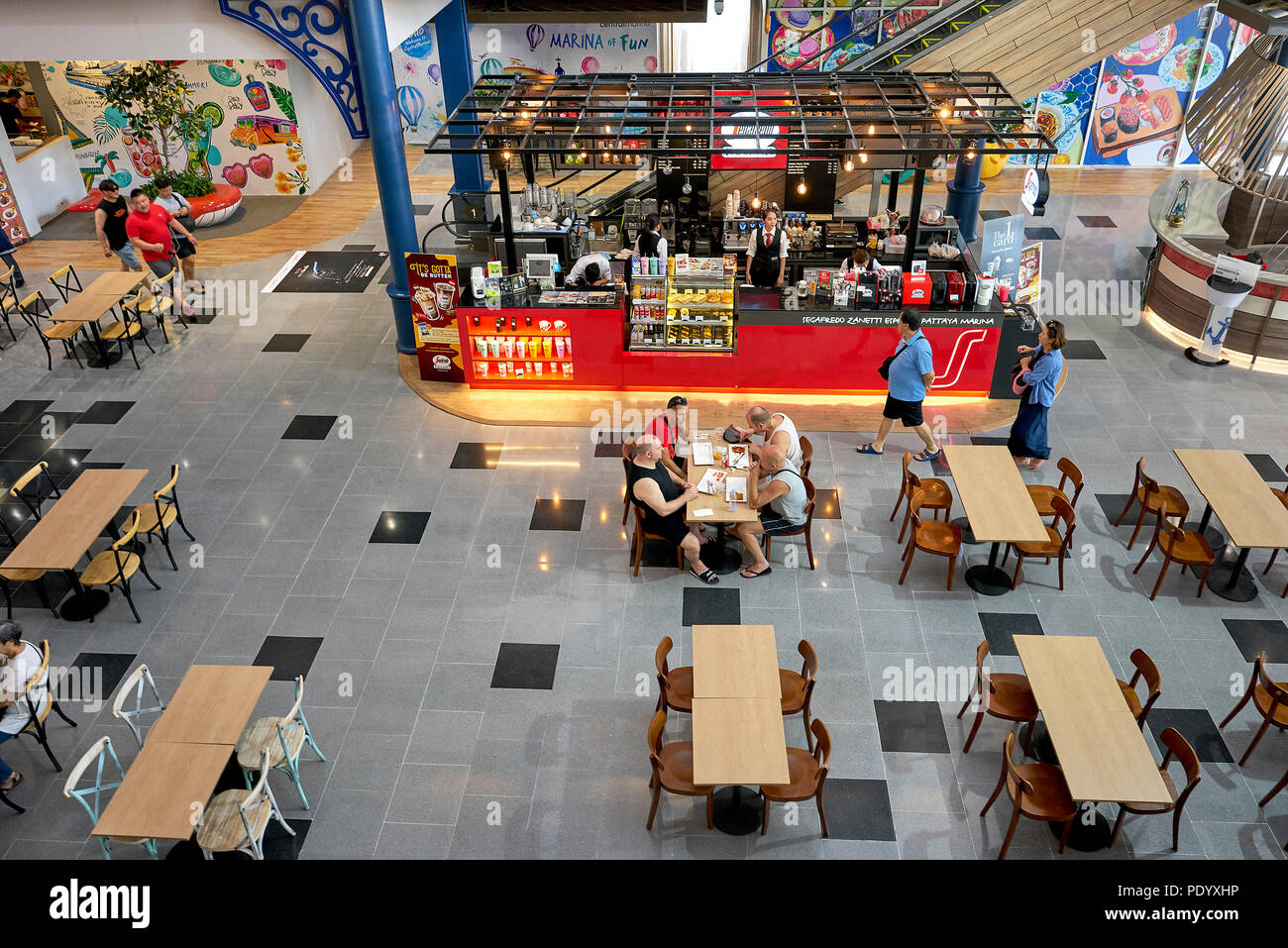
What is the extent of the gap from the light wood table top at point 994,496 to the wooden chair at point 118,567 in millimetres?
6733

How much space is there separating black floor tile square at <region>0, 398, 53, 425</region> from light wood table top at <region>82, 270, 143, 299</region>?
4.75 feet

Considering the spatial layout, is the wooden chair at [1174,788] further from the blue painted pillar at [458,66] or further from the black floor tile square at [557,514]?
the blue painted pillar at [458,66]

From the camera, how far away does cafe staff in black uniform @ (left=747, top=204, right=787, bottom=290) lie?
11.1 meters

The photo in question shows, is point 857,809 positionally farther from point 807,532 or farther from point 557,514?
point 557,514

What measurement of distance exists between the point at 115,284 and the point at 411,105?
7.95 metres

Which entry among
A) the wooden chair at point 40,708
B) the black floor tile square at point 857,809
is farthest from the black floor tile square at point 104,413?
the black floor tile square at point 857,809

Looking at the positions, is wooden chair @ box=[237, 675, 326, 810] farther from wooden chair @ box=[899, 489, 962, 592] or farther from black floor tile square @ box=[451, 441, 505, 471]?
wooden chair @ box=[899, 489, 962, 592]

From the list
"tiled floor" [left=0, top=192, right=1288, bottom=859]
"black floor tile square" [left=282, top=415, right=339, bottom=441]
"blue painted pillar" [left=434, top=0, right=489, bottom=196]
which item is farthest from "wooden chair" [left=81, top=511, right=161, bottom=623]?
"blue painted pillar" [left=434, top=0, right=489, bottom=196]

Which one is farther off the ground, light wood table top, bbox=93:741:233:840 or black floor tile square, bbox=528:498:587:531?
light wood table top, bbox=93:741:233:840

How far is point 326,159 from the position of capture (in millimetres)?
16797

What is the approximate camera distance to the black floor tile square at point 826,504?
8.62 metres

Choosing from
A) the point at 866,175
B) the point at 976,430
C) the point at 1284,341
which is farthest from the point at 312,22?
the point at 1284,341

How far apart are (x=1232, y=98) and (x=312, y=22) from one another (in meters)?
10.2
